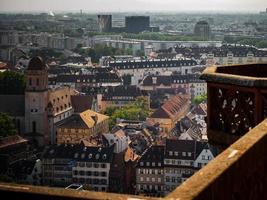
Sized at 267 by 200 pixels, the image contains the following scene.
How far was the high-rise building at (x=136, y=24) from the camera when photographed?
192 m

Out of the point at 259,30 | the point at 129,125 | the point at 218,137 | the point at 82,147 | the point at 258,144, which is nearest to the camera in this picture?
the point at 258,144

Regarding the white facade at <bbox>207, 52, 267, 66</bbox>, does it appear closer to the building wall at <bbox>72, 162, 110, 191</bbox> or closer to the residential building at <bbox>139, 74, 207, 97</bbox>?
the residential building at <bbox>139, 74, 207, 97</bbox>

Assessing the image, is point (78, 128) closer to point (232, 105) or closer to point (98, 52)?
point (232, 105)

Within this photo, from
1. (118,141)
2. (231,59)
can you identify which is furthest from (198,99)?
(118,141)

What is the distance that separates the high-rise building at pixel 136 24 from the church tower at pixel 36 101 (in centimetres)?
13311

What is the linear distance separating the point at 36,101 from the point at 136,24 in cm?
13778

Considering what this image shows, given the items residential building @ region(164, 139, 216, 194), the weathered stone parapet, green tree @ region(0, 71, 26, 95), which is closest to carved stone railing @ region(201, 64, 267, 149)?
the weathered stone parapet

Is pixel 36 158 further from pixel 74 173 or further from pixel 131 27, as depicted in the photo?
pixel 131 27

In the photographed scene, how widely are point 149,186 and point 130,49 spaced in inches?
3982

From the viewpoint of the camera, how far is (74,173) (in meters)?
44.7

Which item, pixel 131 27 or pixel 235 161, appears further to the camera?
pixel 131 27

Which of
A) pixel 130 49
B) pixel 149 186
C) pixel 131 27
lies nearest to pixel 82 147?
pixel 149 186

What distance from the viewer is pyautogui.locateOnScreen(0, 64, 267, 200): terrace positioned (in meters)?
2.48

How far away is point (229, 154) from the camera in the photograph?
2.93m
